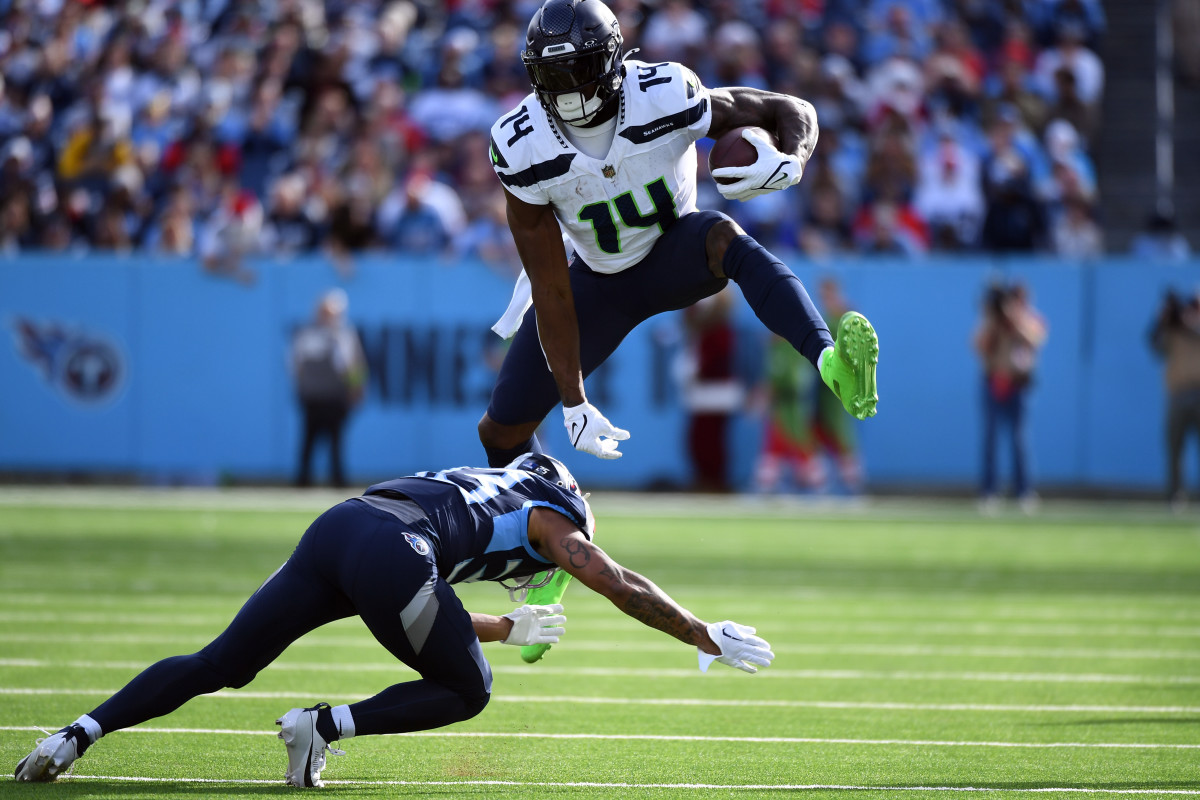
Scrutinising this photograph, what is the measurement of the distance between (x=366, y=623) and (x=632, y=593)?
738mm

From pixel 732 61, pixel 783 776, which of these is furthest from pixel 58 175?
pixel 783 776

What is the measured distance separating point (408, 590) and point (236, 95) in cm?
1313

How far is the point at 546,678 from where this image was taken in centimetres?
668

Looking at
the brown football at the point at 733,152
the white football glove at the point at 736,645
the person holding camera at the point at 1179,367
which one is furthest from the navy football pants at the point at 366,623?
the person holding camera at the point at 1179,367

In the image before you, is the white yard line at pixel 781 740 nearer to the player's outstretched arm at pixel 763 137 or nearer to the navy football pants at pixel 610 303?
the navy football pants at pixel 610 303

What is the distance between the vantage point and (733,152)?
201 inches

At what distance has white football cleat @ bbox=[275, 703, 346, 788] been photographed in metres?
4.44

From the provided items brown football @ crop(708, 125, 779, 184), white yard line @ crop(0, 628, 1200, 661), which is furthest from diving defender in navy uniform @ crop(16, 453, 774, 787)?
white yard line @ crop(0, 628, 1200, 661)

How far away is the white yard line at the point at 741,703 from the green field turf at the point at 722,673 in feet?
0.07

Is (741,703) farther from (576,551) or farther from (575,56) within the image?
(575,56)

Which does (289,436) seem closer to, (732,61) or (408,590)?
(732,61)

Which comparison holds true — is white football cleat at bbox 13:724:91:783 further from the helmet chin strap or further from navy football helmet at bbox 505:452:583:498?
the helmet chin strap

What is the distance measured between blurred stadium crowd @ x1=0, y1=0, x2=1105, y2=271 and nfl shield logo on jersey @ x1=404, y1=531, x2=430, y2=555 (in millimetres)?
10068

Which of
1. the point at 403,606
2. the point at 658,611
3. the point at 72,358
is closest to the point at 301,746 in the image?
the point at 403,606
